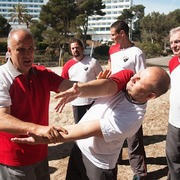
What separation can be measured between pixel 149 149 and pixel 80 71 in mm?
1822

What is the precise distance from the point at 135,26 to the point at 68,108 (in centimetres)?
9091

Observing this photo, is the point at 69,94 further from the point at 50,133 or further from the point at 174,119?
the point at 174,119

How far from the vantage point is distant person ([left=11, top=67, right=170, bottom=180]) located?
1991 millimetres

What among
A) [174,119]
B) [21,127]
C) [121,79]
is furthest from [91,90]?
[174,119]

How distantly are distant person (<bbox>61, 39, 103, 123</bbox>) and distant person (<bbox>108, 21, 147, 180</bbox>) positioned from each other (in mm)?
844

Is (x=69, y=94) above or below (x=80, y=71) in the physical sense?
above

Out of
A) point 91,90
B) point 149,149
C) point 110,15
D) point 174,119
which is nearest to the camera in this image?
point 91,90

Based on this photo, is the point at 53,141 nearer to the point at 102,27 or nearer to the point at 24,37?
the point at 24,37

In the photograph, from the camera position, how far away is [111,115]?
6.78 ft

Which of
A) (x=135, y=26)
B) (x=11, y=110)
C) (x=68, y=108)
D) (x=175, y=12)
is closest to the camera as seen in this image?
(x=11, y=110)

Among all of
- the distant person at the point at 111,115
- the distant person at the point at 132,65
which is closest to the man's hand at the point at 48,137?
the distant person at the point at 111,115

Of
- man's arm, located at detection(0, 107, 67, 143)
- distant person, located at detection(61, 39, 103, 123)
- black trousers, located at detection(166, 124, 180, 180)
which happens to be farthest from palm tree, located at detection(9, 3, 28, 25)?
man's arm, located at detection(0, 107, 67, 143)

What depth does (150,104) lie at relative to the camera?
8.09 m

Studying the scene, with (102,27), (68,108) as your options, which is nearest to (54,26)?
(68,108)
